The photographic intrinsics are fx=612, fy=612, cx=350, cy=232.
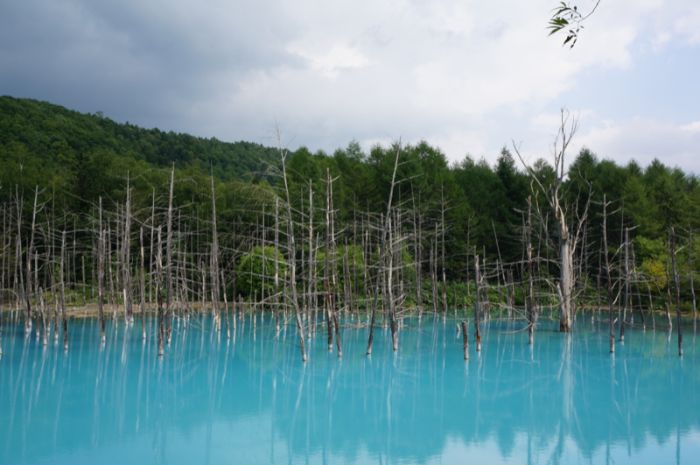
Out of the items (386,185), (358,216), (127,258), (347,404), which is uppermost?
(386,185)

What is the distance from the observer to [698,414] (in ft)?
36.3

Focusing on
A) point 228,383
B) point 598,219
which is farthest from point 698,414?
point 598,219

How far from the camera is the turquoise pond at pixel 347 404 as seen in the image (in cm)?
879

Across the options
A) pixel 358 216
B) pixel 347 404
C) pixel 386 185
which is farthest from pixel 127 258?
pixel 386 185

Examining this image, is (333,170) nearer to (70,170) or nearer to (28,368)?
(70,170)

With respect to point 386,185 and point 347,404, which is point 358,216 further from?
point 347,404

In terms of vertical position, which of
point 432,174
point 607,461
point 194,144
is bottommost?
point 607,461

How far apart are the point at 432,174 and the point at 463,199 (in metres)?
2.71

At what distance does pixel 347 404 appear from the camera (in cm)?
1170

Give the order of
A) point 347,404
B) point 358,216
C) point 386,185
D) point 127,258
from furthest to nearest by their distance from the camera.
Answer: point 386,185, point 358,216, point 127,258, point 347,404

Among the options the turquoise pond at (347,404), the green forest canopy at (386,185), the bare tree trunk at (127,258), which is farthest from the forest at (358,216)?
the turquoise pond at (347,404)

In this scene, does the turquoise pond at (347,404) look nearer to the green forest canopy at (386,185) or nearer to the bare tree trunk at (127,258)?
the bare tree trunk at (127,258)

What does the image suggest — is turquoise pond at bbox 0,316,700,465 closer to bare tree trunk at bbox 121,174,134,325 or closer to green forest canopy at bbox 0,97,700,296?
bare tree trunk at bbox 121,174,134,325

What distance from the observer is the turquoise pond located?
28.8 ft
